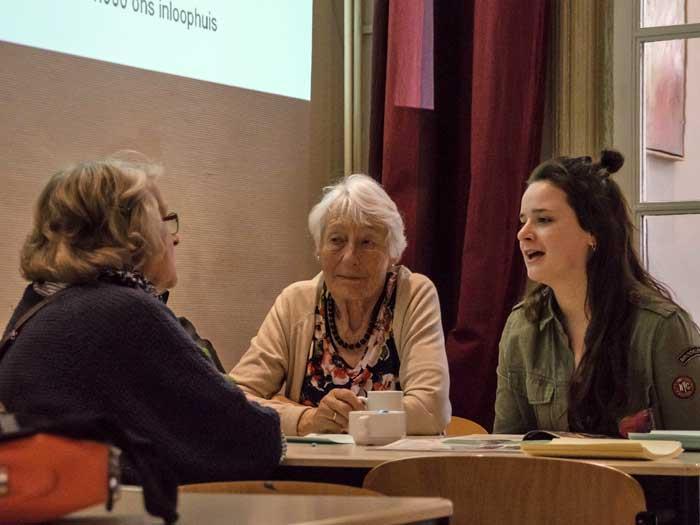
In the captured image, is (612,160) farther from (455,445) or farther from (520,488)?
(520,488)

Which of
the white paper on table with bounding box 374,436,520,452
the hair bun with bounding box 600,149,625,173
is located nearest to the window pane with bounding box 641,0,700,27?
the hair bun with bounding box 600,149,625,173

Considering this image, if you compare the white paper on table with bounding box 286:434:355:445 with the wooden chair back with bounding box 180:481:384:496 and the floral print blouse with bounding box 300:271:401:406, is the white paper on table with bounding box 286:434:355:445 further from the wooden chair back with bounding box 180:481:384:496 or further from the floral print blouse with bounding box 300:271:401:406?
the wooden chair back with bounding box 180:481:384:496

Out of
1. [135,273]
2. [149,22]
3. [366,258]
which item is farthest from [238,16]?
[135,273]

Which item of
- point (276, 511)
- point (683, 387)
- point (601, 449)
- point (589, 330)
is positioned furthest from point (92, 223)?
point (683, 387)

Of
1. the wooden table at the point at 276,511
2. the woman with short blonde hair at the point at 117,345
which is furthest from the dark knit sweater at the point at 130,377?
the wooden table at the point at 276,511

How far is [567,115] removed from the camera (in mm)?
4035

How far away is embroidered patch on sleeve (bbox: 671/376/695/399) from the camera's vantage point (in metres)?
2.78

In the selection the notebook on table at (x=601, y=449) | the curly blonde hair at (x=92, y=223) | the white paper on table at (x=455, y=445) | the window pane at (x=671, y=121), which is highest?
the window pane at (x=671, y=121)

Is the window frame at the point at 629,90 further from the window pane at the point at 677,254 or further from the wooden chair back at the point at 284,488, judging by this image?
the wooden chair back at the point at 284,488

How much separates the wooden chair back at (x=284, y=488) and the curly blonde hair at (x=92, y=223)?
510 mm

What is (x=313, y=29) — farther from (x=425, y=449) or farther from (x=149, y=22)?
(x=425, y=449)

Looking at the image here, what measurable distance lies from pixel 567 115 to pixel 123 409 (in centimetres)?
241

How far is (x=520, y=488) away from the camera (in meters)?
1.86

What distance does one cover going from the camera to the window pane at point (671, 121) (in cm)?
387
